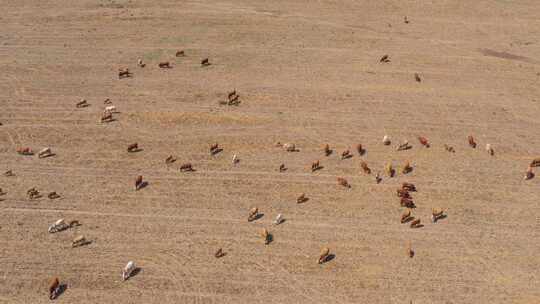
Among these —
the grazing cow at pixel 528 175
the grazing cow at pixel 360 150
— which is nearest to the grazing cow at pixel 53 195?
the grazing cow at pixel 360 150

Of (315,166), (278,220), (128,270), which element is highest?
(315,166)

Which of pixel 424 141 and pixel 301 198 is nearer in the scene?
pixel 301 198

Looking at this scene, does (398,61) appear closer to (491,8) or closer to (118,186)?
(491,8)

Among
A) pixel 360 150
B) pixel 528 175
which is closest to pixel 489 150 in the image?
pixel 528 175

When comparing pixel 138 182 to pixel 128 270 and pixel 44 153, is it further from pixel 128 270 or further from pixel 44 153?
pixel 44 153

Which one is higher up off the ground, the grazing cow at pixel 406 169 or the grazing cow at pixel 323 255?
the grazing cow at pixel 406 169

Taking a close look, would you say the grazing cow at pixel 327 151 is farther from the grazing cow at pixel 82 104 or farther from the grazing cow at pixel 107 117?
the grazing cow at pixel 82 104

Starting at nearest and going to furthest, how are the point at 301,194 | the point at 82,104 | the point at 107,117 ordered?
the point at 301,194 → the point at 107,117 → the point at 82,104
